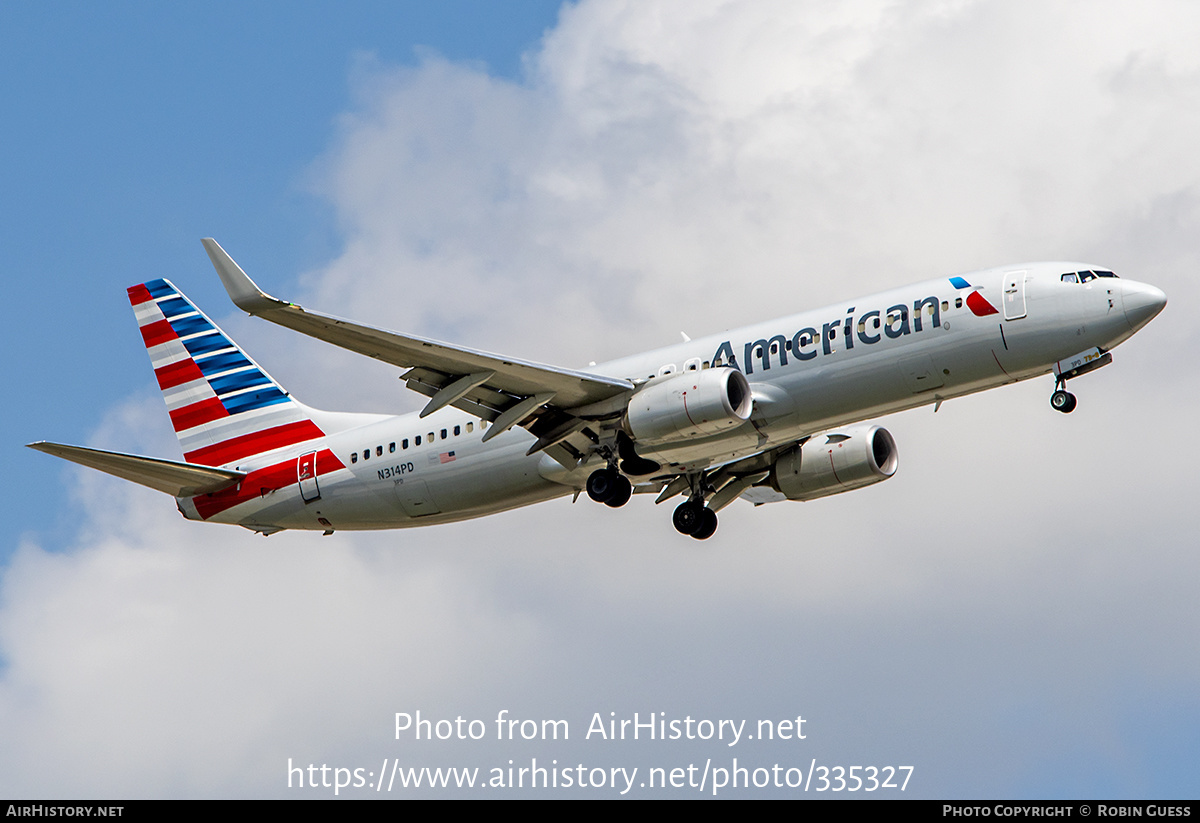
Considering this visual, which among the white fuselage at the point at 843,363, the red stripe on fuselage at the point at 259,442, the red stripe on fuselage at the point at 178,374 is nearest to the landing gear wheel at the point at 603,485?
the white fuselage at the point at 843,363

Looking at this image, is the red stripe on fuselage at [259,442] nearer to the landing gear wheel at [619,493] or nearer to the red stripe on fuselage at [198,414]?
the red stripe on fuselage at [198,414]

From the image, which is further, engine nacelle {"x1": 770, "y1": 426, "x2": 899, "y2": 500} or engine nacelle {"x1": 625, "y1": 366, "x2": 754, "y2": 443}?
engine nacelle {"x1": 770, "y1": 426, "x2": 899, "y2": 500}

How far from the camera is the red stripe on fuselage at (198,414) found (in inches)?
1791

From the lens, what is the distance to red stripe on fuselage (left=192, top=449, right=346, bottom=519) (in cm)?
4181

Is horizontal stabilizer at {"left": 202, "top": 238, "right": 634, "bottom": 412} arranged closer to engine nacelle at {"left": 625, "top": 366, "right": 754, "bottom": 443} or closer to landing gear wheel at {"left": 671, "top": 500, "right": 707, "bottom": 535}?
engine nacelle at {"left": 625, "top": 366, "right": 754, "bottom": 443}

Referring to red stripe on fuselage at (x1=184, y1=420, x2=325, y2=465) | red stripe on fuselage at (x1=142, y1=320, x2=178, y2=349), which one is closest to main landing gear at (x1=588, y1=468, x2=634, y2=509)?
red stripe on fuselage at (x1=184, y1=420, x2=325, y2=465)

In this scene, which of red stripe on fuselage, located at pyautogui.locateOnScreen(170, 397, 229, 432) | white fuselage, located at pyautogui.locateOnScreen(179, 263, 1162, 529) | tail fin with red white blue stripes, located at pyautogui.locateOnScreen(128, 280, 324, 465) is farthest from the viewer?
red stripe on fuselage, located at pyautogui.locateOnScreen(170, 397, 229, 432)

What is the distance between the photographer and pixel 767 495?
43.0 metres

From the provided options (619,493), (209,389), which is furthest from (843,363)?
(209,389)
